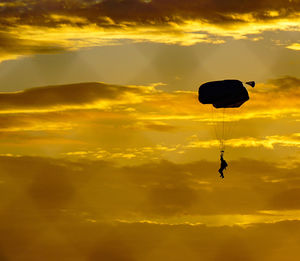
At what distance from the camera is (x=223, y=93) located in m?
152

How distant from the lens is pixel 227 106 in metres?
156

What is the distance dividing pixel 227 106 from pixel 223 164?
921 centimetres

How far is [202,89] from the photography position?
154 m

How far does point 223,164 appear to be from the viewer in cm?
15462

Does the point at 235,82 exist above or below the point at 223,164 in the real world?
above

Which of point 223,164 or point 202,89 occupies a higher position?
point 202,89

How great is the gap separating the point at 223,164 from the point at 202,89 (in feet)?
39.6

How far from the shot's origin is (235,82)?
500 ft

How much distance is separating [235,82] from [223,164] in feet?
42.4

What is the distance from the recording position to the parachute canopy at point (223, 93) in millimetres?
152000

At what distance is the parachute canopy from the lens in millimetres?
152000
